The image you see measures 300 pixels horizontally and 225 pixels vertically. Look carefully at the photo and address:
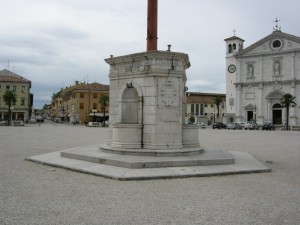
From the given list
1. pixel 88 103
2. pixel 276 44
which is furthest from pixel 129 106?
pixel 88 103

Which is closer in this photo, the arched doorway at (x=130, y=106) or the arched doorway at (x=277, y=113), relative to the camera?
the arched doorway at (x=130, y=106)

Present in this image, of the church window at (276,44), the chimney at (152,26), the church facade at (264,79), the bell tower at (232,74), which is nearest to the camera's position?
the chimney at (152,26)

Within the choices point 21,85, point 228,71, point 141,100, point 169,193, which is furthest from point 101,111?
point 169,193

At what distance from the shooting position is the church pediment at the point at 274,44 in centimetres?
6775

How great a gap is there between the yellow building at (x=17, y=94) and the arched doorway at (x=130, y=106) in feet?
245

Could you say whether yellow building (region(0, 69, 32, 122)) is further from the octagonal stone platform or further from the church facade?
the octagonal stone platform

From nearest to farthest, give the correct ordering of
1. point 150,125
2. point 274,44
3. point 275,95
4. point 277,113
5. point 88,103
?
point 150,125
point 277,113
point 275,95
point 274,44
point 88,103

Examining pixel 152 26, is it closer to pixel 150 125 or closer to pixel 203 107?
pixel 150 125

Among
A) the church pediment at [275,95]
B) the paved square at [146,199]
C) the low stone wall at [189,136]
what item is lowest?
the paved square at [146,199]

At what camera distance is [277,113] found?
69.2 meters

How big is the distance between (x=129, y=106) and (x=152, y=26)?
3388mm

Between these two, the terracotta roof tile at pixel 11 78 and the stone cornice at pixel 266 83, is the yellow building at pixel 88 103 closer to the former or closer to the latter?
the terracotta roof tile at pixel 11 78

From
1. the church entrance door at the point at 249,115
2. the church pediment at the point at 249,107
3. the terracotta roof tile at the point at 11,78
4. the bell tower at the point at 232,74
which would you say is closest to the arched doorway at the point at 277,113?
the church pediment at the point at 249,107

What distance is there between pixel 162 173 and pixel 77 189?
264cm
